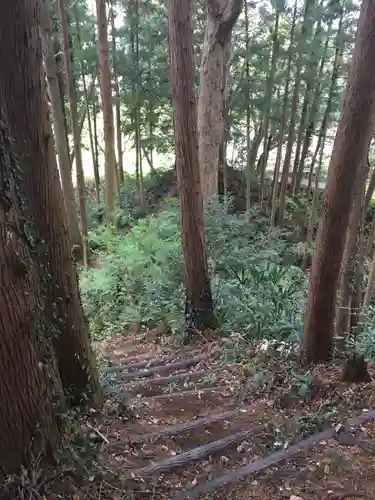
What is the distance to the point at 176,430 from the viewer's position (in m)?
3.62

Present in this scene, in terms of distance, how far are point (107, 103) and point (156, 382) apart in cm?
874

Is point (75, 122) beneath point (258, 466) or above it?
above

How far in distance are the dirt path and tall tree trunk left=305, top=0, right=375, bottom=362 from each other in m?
0.61

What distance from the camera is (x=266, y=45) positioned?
12562 millimetres

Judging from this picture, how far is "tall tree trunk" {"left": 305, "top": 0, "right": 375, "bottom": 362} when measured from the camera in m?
3.55

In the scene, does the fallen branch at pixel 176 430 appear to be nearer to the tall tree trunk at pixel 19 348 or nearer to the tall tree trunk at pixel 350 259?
the tall tree trunk at pixel 19 348

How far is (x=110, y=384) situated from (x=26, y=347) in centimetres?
218

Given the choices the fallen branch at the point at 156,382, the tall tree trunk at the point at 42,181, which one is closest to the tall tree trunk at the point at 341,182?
the fallen branch at the point at 156,382

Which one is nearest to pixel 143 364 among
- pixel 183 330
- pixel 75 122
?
pixel 183 330

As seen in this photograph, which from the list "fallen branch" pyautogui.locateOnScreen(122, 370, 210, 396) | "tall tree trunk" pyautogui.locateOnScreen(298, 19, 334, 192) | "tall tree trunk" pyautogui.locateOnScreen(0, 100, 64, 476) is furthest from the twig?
"tall tree trunk" pyautogui.locateOnScreen(298, 19, 334, 192)

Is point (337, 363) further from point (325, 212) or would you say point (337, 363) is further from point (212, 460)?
point (212, 460)

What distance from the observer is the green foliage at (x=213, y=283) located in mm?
6277

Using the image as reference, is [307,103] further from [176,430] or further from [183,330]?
[176,430]

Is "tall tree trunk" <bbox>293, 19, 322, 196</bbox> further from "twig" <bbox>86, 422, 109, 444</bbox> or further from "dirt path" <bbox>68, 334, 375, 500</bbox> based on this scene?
"twig" <bbox>86, 422, 109, 444</bbox>
